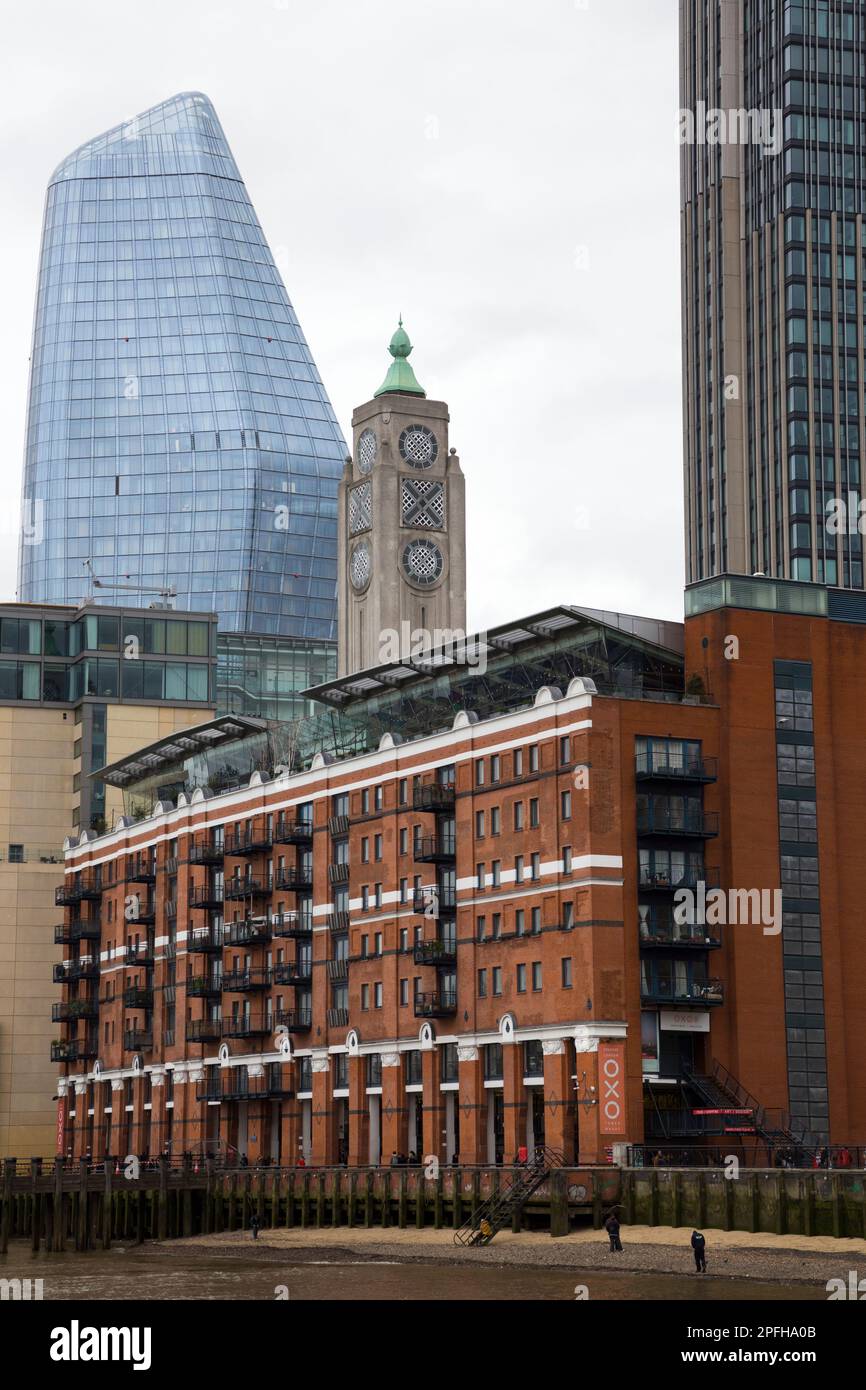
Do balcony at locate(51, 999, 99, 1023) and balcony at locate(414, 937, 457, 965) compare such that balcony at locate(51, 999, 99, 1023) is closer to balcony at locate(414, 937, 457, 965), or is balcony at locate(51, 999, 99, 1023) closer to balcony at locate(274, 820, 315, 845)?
balcony at locate(274, 820, 315, 845)

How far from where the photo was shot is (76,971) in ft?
506

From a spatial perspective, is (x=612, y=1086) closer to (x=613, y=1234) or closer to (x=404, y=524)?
(x=613, y=1234)

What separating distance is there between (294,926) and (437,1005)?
16.7 meters

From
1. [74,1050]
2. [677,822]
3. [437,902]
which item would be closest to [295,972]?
[437,902]

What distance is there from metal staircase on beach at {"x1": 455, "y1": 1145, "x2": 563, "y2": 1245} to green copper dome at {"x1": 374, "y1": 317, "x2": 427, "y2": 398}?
98973 millimetres

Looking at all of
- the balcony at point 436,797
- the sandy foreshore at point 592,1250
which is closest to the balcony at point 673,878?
the balcony at point 436,797

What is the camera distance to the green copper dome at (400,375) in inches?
7234

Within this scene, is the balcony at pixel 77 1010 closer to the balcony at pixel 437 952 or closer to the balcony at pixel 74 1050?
the balcony at pixel 74 1050

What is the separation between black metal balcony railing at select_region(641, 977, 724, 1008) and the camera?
3925 inches

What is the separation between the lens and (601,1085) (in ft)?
319

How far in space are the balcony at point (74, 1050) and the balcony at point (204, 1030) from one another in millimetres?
20385

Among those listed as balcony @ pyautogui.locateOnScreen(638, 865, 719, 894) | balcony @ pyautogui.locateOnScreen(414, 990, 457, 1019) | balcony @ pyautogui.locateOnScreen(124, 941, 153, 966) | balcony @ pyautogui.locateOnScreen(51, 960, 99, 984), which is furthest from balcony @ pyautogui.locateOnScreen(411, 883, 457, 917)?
balcony @ pyautogui.locateOnScreen(51, 960, 99, 984)

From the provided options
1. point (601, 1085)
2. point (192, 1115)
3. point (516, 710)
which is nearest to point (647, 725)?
point (516, 710)
